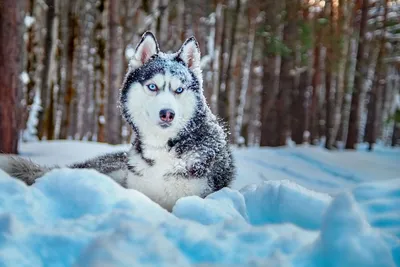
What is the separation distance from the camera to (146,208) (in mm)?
2395

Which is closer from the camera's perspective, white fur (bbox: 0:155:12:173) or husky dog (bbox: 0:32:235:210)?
husky dog (bbox: 0:32:235:210)

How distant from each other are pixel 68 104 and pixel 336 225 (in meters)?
11.1

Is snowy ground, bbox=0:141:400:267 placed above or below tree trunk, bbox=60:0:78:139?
below

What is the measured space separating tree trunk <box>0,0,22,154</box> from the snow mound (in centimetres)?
384

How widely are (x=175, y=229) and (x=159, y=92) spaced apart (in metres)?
1.31

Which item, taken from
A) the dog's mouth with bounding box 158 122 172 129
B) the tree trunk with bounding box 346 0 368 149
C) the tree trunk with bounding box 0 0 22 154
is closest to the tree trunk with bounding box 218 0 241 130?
the tree trunk with bounding box 346 0 368 149

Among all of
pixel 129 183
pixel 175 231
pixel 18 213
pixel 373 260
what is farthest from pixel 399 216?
pixel 18 213

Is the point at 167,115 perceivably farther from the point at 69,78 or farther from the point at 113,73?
the point at 69,78

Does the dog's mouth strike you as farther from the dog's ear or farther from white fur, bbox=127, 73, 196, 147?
the dog's ear

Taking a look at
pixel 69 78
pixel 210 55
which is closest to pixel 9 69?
pixel 69 78

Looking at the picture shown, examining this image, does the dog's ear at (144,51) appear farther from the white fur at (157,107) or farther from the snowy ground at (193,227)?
the snowy ground at (193,227)

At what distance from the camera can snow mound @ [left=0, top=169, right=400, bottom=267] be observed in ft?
6.14

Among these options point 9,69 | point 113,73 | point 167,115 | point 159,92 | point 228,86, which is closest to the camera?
point 167,115

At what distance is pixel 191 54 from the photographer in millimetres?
3508
